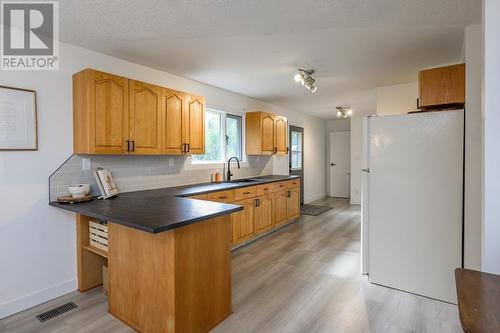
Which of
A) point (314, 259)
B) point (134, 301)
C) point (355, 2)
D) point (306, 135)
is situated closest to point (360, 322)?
point (314, 259)

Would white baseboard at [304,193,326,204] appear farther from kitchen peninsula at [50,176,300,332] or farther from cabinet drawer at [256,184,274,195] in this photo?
kitchen peninsula at [50,176,300,332]

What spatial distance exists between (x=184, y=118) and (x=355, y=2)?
86.7 inches

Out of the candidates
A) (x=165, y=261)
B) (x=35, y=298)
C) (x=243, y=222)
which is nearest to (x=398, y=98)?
(x=243, y=222)

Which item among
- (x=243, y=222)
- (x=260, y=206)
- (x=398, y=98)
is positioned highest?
(x=398, y=98)

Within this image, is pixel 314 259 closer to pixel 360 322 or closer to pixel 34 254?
pixel 360 322

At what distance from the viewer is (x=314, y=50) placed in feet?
9.37

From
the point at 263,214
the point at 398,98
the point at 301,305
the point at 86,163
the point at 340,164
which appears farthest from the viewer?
the point at 340,164

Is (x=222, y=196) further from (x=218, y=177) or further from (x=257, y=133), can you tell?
(x=257, y=133)

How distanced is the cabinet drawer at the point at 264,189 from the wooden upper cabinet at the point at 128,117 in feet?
3.95

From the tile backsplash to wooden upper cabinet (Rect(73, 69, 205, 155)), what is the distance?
22cm

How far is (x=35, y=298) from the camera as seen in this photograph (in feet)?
7.95

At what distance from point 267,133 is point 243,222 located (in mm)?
1881

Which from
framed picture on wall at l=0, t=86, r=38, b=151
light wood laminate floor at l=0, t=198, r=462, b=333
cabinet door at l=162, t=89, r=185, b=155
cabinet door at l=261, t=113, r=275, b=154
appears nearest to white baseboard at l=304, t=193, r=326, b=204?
cabinet door at l=261, t=113, r=275, b=154

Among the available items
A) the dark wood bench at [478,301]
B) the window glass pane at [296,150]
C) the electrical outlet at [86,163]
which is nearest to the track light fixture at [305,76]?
the electrical outlet at [86,163]
